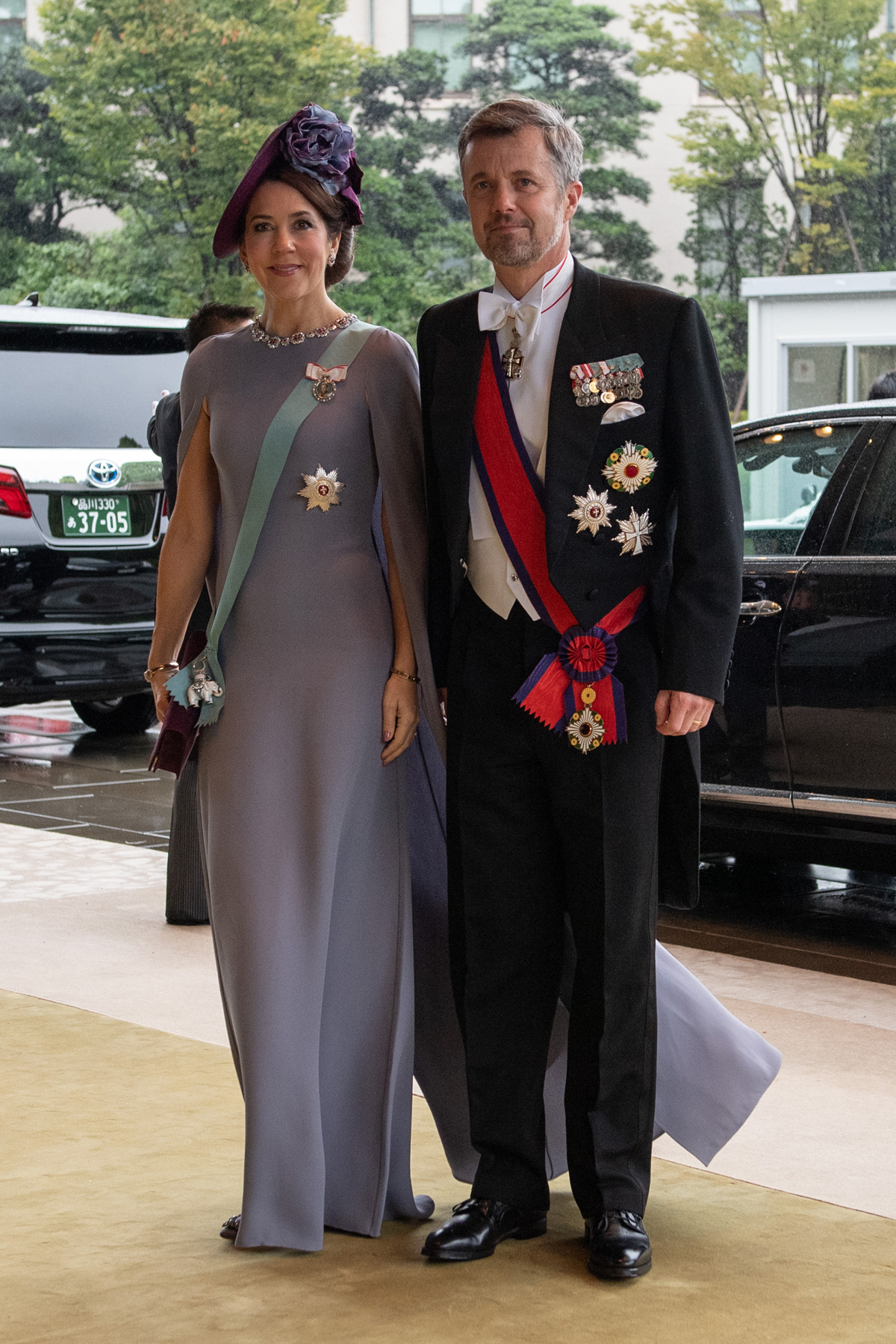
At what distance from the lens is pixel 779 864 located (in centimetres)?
684

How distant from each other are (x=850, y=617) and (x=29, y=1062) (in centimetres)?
267

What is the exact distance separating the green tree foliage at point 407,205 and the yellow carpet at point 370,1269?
1275 inches

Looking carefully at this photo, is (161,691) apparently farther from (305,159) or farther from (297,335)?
(305,159)

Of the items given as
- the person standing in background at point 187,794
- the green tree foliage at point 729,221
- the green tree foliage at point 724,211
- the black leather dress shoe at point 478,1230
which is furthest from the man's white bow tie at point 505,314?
the green tree foliage at point 724,211

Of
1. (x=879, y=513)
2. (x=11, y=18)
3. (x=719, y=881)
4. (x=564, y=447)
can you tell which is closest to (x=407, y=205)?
(x=11, y=18)

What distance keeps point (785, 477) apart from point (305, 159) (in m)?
3.14

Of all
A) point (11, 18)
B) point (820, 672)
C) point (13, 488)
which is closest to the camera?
point (820, 672)

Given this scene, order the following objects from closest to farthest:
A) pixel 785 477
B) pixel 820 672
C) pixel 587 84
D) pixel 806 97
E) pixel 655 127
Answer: pixel 820 672
pixel 785 477
pixel 806 97
pixel 587 84
pixel 655 127

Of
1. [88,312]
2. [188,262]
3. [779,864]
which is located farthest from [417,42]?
[779,864]

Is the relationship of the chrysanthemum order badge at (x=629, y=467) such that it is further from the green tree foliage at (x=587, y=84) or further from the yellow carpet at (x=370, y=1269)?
the green tree foliage at (x=587, y=84)

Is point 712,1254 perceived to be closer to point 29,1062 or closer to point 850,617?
point 29,1062

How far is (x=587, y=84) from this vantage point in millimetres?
41938

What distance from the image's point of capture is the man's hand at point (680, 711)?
9.72 ft

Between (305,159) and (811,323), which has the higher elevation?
(811,323)
